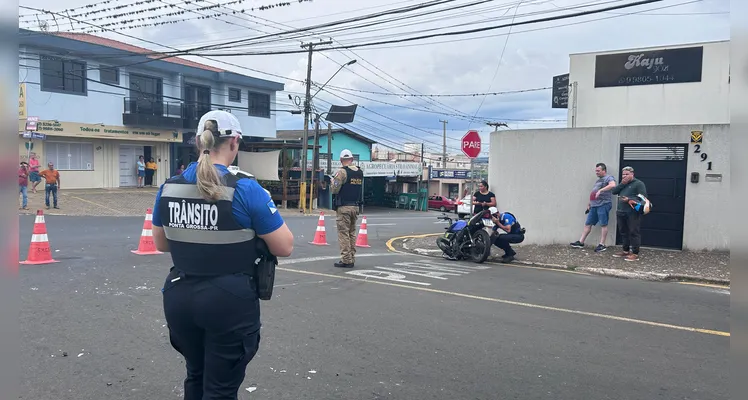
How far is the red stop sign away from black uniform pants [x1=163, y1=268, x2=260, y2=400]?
38.2ft

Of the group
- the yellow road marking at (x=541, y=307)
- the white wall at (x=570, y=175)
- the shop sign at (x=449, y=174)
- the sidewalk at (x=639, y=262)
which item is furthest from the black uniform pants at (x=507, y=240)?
the shop sign at (x=449, y=174)

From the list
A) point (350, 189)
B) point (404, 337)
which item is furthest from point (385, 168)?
point (404, 337)

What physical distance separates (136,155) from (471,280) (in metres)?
27.0

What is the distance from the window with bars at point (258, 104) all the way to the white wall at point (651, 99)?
24.8m

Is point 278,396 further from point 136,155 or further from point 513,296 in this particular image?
point 136,155

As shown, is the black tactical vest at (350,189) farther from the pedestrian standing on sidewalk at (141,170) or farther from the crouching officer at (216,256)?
the pedestrian standing on sidewalk at (141,170)

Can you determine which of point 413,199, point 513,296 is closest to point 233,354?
point 513,296

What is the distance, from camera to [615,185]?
37.1 ft

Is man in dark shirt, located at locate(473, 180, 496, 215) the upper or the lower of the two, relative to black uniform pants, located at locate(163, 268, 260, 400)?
upper

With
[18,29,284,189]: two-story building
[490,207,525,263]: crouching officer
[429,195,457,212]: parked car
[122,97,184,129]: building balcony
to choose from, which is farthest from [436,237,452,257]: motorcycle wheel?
[429,195,457,212]: parked car

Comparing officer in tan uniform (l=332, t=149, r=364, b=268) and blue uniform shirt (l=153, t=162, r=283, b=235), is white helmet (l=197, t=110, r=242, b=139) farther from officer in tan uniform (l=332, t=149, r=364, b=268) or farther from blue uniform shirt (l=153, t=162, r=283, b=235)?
officer in tan uniform (l=332, t=149, r=364, b=268)

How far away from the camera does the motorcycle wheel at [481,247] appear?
1047cm

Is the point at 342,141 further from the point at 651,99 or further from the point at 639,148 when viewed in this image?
the point at 639,148

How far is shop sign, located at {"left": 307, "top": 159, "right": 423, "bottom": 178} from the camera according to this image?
4006 centimetres
